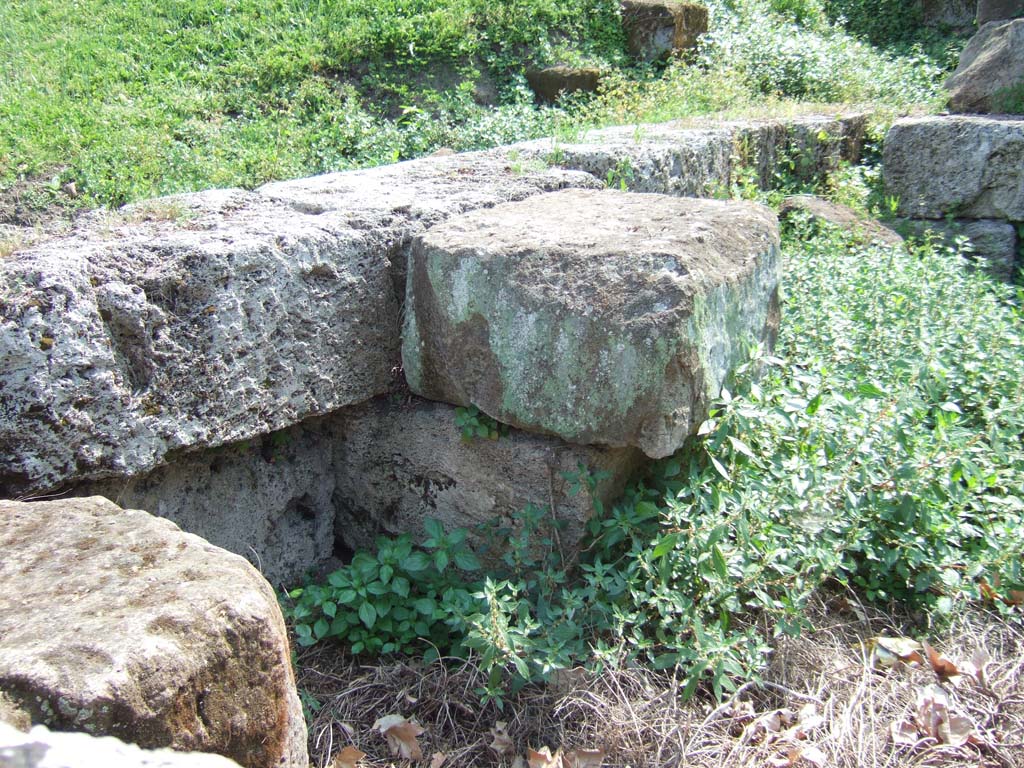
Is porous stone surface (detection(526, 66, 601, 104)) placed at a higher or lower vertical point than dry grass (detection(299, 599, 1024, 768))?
higher

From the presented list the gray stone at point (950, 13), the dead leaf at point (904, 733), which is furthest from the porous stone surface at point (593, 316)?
the gray stone at point (950, 13)

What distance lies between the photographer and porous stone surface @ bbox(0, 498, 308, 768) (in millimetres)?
1262

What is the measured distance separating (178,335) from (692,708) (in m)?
Result: 1.51

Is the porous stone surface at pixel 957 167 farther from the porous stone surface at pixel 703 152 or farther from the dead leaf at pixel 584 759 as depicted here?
the dead leaf at pixel 584 759

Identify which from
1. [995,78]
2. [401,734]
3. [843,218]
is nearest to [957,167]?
[843,218]

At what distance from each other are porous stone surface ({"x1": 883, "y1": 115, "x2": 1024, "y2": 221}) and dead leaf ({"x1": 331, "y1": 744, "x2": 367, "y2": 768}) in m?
4.89

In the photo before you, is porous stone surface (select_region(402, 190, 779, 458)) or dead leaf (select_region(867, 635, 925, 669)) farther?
dead leaf (select_region(867, 635, 925, 669))

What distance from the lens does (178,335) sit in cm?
212

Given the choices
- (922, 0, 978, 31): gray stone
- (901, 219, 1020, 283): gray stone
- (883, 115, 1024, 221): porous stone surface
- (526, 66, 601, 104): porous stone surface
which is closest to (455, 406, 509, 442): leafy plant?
(901, 219, 1020, 283): gray stone

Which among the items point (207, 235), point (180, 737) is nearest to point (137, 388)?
point (207, 235)

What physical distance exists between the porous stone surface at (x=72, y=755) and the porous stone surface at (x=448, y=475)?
1.75m

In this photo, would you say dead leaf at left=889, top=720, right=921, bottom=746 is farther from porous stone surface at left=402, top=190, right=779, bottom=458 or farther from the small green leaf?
the small green leaf

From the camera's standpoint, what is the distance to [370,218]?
2592 mm

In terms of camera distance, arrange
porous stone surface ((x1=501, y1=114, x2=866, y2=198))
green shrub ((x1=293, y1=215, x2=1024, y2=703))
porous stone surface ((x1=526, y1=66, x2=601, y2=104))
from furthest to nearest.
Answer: porous stone surface ((x1=526, y1=66, x2=601, y2=104)) → porous stone surface ((x1=501, y1=114, x2=866, y2=198)) → green shrub ((x1=293, y1=215, x2=1024, y2=703))
